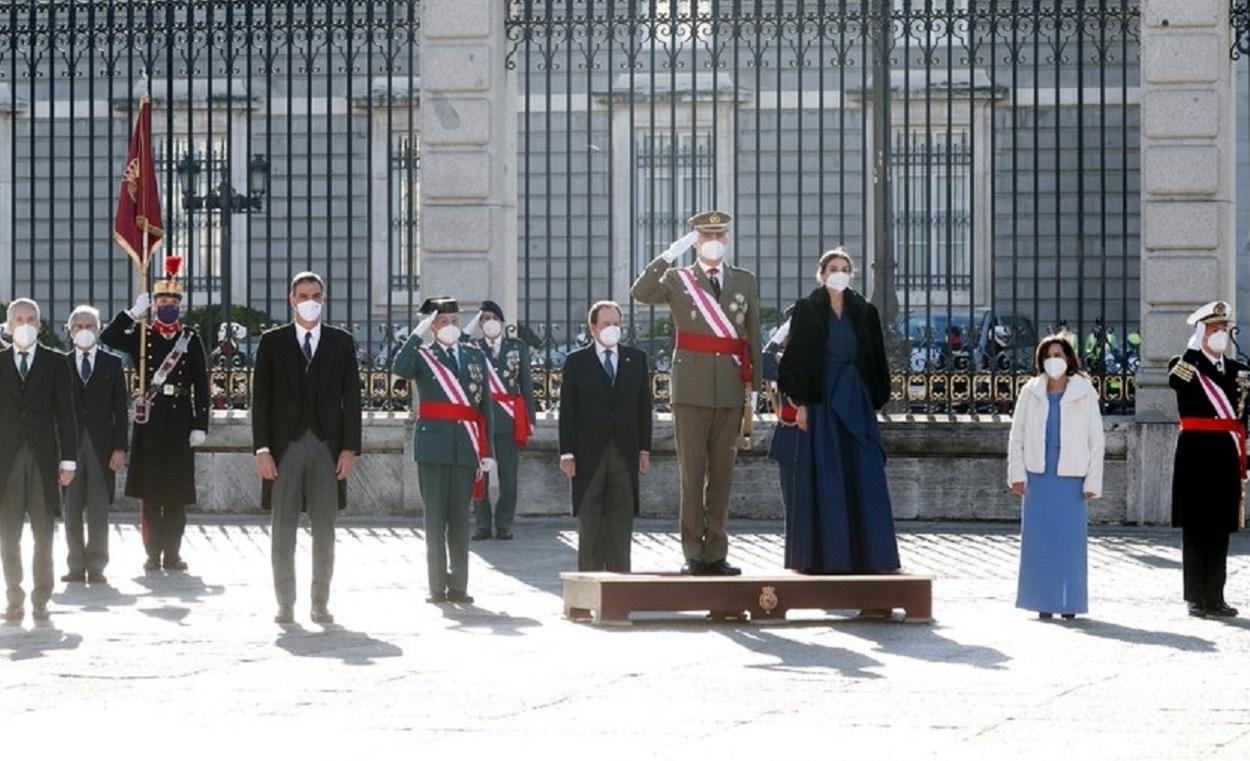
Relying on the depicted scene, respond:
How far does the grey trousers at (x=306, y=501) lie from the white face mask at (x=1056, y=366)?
3361mm

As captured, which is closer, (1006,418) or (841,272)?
(841,272)

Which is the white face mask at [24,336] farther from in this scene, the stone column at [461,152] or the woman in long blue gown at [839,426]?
the stone column at [461,152]

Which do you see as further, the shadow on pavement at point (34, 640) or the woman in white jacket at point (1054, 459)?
the woman in white jacket at point (1054, 459)

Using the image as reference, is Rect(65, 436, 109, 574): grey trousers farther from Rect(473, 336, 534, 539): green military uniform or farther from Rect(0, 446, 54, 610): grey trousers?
Rect(473, 336, 534, 539): green military uniform

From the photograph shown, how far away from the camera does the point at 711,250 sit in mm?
13359

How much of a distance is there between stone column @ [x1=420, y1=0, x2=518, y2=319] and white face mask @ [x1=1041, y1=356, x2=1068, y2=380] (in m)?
6.81

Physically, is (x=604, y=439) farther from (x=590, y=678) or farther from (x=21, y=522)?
(x=590, y=678)

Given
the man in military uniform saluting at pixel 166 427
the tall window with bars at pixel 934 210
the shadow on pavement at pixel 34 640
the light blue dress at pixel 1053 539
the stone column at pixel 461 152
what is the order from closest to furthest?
the shadow on pavement at pixel 34 640
the light blue dress at pixel 1053 539
the man in military uniform saluting at pixel 166 427
the stone column at pixel 461 152
the tall window with bars at pixel 934 210

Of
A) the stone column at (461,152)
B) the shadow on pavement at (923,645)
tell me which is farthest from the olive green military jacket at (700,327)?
the stone column at (461,152)

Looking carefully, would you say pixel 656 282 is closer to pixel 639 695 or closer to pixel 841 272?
pixel 841 272

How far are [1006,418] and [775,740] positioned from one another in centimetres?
1085

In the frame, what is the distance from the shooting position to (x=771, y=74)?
33375 mm

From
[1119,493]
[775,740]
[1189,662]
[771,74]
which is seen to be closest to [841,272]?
[1189,662]

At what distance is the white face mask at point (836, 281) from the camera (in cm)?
1329
